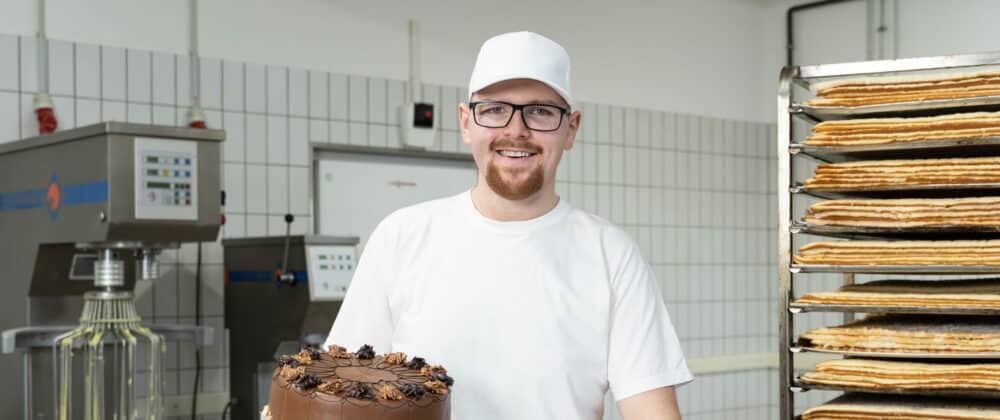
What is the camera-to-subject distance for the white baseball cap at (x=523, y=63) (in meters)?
1.61

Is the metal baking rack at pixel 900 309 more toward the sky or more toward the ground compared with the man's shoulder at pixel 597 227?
more toward the ground

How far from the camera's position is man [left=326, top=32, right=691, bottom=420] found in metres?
1.63

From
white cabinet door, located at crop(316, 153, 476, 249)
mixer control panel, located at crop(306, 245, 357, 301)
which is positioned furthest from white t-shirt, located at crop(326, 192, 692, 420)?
white cabinet door, located at crop(316, 153, 476, 249)

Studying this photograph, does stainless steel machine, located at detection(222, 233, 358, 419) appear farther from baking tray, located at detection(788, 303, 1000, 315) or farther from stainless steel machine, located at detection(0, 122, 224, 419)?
baking tray, located at detection(788, 303, 1000, 315)

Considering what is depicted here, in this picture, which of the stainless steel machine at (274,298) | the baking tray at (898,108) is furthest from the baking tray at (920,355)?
the stainless steel machine at (274,298)

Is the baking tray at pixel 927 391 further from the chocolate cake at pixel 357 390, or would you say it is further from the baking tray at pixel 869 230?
the chocolate cake at pixel 357 390

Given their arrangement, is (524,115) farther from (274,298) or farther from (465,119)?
(274,298)

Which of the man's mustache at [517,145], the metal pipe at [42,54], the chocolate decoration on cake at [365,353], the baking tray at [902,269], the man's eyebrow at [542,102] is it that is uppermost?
the metal pipe at [42,54]

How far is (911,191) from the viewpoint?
2164 mm

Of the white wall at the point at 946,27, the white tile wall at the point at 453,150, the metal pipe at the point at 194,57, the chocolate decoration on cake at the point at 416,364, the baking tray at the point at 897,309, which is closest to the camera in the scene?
the chocolate decoration on cake at the point at 416,364

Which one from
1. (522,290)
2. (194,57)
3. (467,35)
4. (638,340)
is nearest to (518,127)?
(522,290)

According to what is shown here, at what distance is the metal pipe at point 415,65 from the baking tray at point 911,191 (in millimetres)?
3060

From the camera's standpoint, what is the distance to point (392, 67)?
5043 millimetres

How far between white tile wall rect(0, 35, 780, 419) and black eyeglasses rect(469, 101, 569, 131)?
2.84 metres
